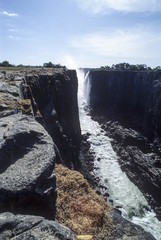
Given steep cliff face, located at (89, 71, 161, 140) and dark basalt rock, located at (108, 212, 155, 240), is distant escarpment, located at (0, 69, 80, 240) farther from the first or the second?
steep cliff face, located at (89, 71, 161, 140)

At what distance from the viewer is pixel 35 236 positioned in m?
4.97

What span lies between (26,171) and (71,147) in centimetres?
2378

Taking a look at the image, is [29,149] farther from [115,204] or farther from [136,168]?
[136,168]

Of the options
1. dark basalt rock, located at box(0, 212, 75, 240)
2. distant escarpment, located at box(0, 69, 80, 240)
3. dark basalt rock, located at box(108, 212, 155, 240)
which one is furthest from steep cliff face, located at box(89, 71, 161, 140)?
dark basalt rock, located at box(0, 212, 75, 240)

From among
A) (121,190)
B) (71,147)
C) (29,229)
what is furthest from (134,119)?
(29,229)

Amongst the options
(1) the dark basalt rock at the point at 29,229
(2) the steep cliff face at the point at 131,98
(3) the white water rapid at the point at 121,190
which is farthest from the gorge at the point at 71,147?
(2) the steep cliff face at the point at 131,98

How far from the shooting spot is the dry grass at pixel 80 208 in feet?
23.2

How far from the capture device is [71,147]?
30609 mm

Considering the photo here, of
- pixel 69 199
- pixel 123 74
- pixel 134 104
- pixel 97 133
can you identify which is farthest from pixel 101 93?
pixel 69 199

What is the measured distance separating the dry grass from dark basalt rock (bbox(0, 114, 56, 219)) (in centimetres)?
75

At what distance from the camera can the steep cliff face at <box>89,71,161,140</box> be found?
186 ft

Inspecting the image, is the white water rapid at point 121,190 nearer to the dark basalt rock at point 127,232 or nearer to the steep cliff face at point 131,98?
the steep cliff face at point 131,98

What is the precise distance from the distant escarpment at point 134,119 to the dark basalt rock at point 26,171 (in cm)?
2469

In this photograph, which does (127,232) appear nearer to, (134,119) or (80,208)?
(80,208)
